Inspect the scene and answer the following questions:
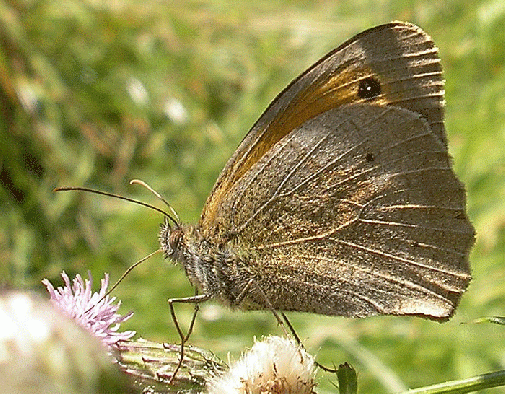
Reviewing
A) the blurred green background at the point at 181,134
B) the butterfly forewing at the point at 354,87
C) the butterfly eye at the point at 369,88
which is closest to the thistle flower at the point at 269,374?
the butterfly forewing at the point at 354,87

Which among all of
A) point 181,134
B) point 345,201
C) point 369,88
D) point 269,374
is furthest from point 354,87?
point 181,134

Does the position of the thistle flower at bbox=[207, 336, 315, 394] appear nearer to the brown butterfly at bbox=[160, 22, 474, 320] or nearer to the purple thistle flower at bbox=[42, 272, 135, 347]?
the purple thistle flower at bbox=[42, 272, 135, 347]

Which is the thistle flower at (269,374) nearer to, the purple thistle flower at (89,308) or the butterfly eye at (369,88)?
the purple thistle flower at (89,308)

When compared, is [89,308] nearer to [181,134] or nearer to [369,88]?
[369,88]

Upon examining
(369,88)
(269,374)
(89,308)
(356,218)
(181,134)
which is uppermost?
(181,134)

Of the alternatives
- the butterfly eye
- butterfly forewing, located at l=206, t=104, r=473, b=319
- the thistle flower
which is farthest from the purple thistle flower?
the butterfly eye

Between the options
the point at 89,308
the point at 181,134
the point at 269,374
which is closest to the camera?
the point at 269,374
